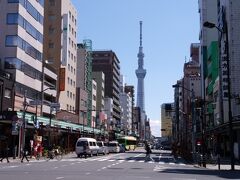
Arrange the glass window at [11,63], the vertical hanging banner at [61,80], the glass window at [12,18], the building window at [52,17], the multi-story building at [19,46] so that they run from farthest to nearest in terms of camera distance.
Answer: the building window at [52,17], the vertical hanging banner at [61,80], the glass window at [12,18], the multi-story building at [19,46], the glass window at [11,63]

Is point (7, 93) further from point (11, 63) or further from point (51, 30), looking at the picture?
point (51, 30)

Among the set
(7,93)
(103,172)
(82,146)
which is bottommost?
(103,172)

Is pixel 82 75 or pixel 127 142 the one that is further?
pixel 82 75

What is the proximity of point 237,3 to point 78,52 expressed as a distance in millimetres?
62057

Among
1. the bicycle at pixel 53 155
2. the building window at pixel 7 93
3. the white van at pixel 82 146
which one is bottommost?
the bicycle at pixel 53 155

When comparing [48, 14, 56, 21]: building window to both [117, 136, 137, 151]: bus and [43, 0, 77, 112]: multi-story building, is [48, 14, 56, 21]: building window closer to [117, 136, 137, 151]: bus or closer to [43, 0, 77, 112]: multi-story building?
[43, 0, 77, 112]: multi-story building

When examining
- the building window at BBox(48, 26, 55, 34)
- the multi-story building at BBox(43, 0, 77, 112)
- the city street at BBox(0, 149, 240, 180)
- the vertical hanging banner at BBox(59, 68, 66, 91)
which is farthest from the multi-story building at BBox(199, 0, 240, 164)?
the building window at BBox(48, 26, 55, 34)

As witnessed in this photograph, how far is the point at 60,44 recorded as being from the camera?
99000 millimetres

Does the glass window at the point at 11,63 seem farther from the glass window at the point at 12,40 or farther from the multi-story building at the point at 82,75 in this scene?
the multi-story building at the point at 82,75

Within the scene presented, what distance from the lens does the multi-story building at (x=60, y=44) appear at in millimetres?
97625

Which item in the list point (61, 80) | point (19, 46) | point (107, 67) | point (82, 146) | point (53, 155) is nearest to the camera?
point (53, 155)

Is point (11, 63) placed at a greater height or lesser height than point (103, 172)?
greater

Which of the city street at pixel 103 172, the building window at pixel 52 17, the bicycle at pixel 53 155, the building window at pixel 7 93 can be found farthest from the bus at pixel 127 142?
the city street at pixel 103 172

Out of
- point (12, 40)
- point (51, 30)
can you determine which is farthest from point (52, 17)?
point (12, 40)
